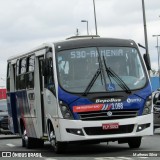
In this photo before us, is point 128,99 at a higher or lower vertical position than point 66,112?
higher

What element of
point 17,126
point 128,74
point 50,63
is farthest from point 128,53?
point 17,126

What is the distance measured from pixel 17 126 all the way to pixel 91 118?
22.4 feet

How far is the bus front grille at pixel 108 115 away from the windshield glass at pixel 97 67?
0.55m

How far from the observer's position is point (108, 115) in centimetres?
1658

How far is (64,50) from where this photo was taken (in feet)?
56.9

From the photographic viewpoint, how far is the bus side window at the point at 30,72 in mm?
19469

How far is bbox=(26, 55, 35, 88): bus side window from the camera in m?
19.5

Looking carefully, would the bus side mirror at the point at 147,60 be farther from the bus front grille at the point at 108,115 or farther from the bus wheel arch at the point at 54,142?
the bus wheel arch at the point at 54,142

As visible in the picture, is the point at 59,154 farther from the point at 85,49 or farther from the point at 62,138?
the point at 85,49

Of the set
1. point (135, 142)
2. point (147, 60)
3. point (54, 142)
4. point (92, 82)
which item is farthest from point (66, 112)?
point (147, 60)

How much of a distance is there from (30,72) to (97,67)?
10.5ft

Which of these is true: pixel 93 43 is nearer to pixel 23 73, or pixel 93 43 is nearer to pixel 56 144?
pixel 56 144

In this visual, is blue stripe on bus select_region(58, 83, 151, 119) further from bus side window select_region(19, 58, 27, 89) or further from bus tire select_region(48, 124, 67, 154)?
bus side window select_region(19, 58, 27, 89)

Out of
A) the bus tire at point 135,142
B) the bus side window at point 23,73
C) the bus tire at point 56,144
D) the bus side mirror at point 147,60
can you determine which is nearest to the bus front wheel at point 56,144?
the bus tire at point 56,144
